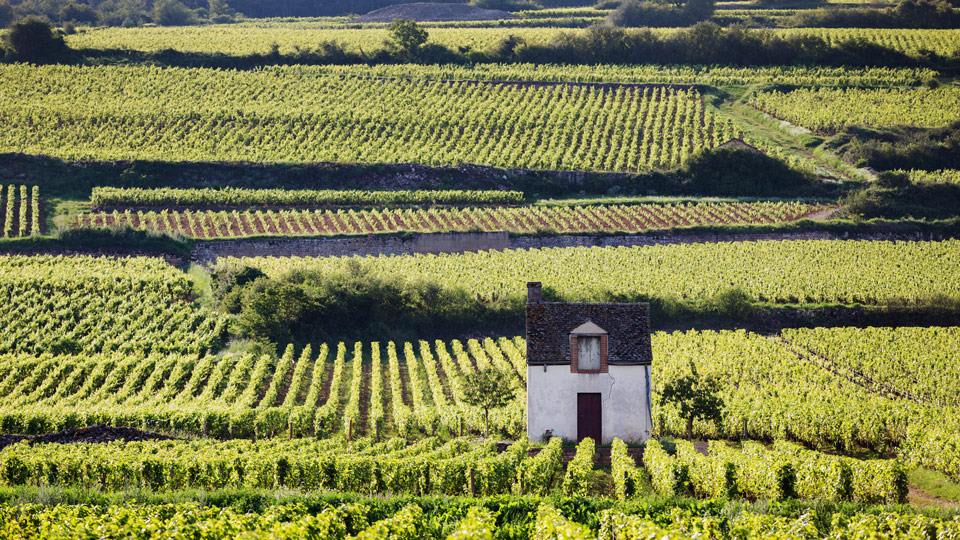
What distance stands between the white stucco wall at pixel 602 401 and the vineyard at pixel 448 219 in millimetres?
32131

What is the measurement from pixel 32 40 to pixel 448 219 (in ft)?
192

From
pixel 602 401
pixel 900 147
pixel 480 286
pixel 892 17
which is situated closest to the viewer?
pixel 602 401

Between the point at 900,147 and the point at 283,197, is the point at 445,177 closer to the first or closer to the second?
the point at 283,197

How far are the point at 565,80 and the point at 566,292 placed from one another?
175ft

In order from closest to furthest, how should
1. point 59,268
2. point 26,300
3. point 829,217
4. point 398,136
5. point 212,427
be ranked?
point 212,427
point 26,300
point 59,268
point 829,217
point 398,136

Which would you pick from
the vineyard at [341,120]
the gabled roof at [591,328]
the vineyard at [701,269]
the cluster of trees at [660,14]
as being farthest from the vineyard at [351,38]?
the gabled roof at [591,328]

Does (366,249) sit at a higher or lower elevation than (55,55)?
lower

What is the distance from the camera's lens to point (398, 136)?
81.0 meters

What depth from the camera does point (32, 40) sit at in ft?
311

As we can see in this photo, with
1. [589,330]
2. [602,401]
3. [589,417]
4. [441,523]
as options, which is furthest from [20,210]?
[441,523]

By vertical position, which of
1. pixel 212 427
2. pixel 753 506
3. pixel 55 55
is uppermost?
pixel 55 55

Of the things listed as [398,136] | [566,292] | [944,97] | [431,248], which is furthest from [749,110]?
[566,292]

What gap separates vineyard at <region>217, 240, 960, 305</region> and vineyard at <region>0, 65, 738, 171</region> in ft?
65.1

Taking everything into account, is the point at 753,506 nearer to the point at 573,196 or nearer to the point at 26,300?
the point at 26,300
